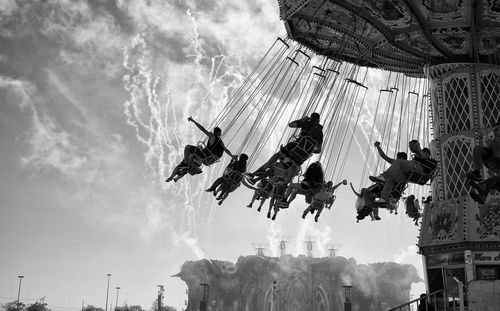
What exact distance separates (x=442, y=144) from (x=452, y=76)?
2.04 metres

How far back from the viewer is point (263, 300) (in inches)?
3036

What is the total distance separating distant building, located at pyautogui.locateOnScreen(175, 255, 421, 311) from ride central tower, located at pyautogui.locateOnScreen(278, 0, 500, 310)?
6280 cm

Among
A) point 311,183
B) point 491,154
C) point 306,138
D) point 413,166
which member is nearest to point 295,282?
point 311,183

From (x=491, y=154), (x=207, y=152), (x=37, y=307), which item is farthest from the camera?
(x=37, y=307)

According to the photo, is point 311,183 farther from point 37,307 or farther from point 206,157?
point 37,307

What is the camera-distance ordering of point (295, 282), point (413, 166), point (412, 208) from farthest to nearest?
point (295, 282) < point (412, 208) < point (413, 166)

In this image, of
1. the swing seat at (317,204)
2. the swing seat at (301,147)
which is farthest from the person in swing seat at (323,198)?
the swing seat at (301,147)

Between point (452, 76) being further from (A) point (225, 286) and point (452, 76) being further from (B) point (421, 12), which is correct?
(A) point (225, 286)

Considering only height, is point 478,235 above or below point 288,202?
below

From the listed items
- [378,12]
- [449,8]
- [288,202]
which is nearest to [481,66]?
[449,8]

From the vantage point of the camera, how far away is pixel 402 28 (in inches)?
590

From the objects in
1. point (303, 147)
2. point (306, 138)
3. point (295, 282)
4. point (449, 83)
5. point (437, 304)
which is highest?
point (449, 83)

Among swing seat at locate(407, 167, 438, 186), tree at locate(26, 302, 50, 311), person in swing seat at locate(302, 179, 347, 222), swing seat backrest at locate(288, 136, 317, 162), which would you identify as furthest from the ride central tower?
tree at locate(26, 302, 50, 311)

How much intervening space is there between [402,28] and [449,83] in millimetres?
2106
